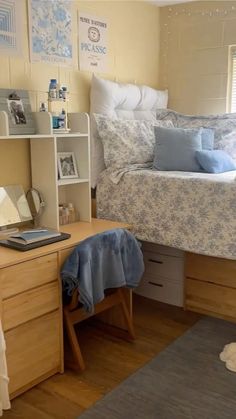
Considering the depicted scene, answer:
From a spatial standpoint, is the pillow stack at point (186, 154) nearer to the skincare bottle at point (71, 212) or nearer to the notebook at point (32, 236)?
the skincare bottle at point (71, 212)

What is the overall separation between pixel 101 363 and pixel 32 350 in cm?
46

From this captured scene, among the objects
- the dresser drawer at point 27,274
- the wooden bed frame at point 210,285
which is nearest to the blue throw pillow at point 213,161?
the wooden bed frame at point 210,285

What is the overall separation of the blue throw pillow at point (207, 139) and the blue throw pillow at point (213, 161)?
15 cm

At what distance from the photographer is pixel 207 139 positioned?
10.3ft

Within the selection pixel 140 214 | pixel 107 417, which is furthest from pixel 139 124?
pixel 107 417

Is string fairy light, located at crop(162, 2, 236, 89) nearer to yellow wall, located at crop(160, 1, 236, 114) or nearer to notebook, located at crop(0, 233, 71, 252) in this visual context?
yellow wall, located at crop(160, 1, 236, 114)

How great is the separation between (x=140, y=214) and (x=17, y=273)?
1072 mm

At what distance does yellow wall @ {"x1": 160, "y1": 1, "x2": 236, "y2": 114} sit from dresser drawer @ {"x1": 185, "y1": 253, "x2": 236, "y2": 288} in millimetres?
1343

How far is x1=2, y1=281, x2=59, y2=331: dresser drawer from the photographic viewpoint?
75.1 inches

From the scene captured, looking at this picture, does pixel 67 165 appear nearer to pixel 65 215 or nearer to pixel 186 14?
pixel 65 215

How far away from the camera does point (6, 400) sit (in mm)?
1783

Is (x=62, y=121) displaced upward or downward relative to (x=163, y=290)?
upward

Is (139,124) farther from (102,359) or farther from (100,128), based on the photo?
(102,359)

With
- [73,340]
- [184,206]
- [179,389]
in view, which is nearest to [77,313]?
[73,340]
